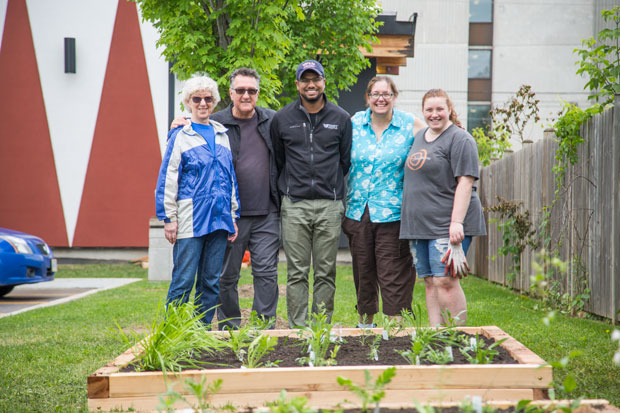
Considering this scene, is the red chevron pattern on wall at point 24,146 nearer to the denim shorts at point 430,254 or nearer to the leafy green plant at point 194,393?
the denim shorts at point 430,254

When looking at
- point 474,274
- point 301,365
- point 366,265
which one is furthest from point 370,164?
point 474,274

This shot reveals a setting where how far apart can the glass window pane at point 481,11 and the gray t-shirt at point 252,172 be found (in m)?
22.1

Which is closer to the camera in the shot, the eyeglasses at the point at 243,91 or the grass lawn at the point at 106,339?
the grass lawn at the point at 106,339

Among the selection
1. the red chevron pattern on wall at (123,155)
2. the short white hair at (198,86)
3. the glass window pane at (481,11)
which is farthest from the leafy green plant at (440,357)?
the glass window pane at (481,11)

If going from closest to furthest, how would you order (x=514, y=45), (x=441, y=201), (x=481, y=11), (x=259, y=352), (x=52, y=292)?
(x=259, y=352), (x=441, y=201), (x=52, y=292), (x=514, y=45), (x=481, y=11)

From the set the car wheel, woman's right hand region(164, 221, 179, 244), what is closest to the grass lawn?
woman's right hand region(164, 221, 179, 244)

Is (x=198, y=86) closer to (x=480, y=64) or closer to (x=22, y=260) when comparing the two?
→ (x=22, y=260)

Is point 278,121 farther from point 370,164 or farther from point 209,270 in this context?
point 209,270

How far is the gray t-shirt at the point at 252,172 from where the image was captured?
4191 millimetres

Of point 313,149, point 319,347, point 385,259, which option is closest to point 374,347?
point 319,347

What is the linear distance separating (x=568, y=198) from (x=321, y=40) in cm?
495

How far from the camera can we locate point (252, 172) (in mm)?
4223

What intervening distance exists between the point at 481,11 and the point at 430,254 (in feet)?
74.8

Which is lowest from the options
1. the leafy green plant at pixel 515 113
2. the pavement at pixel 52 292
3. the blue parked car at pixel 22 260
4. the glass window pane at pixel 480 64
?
the pavement at pixel 52 292
